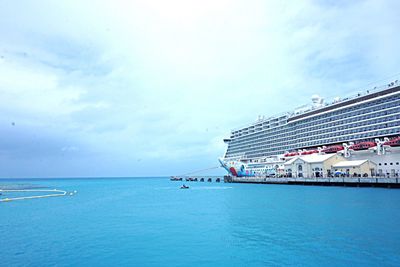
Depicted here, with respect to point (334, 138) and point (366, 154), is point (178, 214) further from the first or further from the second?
point (334, 138)

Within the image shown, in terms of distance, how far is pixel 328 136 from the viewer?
60.8 m

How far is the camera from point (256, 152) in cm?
8288

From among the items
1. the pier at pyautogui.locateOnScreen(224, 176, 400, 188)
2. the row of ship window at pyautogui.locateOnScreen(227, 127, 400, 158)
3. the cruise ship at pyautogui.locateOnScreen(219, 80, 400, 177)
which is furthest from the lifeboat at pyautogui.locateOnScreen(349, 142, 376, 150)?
the pier at pyautogui.locateOnScreen(224, 176, 400, 188)

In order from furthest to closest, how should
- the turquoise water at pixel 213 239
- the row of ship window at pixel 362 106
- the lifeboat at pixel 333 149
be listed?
the lifeboat at pixel 333 149
the row of ship window at pixel 362 106
the turquoise water at pixel 213 239

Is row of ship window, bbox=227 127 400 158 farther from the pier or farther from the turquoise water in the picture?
the turquoise water

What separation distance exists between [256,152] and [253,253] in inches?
2733

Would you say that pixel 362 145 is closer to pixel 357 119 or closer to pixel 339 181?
pixel 357 119

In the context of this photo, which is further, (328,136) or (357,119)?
(328,136)

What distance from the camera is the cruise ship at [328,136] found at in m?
48.5

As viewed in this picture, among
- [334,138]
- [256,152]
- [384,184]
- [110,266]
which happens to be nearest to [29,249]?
[110,266]

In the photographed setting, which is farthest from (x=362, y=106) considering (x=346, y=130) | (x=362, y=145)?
(x=362, y=145)

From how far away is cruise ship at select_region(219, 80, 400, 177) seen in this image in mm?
48500

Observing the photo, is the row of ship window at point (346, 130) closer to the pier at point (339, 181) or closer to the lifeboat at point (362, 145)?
the lifeboat at point (362, 145)

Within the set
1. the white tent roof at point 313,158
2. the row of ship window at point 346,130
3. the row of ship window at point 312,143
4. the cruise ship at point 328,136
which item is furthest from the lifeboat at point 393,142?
the white tent roof at point 313,158
